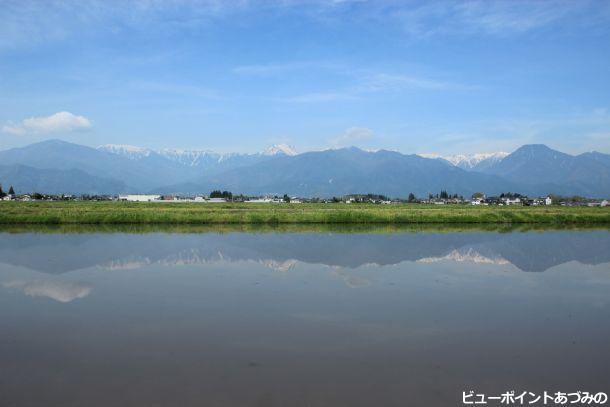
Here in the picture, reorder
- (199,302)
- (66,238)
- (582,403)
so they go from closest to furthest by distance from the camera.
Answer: (582,403) → (199,302) → (66,238)

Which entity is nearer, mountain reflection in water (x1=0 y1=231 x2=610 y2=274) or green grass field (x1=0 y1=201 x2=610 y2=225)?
mountain reflection in water (x1=0 y1=231 x2=610 y2=274)

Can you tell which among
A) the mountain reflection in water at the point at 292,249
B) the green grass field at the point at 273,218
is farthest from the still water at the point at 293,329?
the green grass field at the point at 273,218

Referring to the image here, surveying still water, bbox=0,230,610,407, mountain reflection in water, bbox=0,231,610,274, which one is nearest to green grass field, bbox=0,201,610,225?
mountain reflection in water, bbox=0,231,610,274

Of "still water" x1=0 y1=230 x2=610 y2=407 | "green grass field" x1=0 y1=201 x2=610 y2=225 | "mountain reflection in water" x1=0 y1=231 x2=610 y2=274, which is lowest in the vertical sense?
"still water" x1=0 y1=230 x2=610 y2=407

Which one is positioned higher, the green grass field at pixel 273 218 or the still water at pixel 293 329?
the green grass field at pixel 273 218

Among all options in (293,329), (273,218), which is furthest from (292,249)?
(273,218)

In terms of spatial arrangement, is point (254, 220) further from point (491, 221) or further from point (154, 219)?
point (491, 221)

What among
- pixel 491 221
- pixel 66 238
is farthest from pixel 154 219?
pixel 491 221

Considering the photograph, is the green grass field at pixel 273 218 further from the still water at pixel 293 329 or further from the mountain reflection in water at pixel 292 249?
the still water at pixel 293 329

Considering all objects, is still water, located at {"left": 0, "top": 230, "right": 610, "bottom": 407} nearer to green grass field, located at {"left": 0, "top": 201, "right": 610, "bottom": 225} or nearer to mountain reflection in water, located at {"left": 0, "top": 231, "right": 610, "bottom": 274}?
mountain reflection in water, located at {"left": 0, "top": 231, "right": 610, "bottom": 274}

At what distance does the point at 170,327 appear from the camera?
1025 cm

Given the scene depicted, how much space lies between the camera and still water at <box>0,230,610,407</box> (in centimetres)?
722

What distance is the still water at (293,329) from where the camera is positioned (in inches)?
284

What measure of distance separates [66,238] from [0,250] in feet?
18.4
